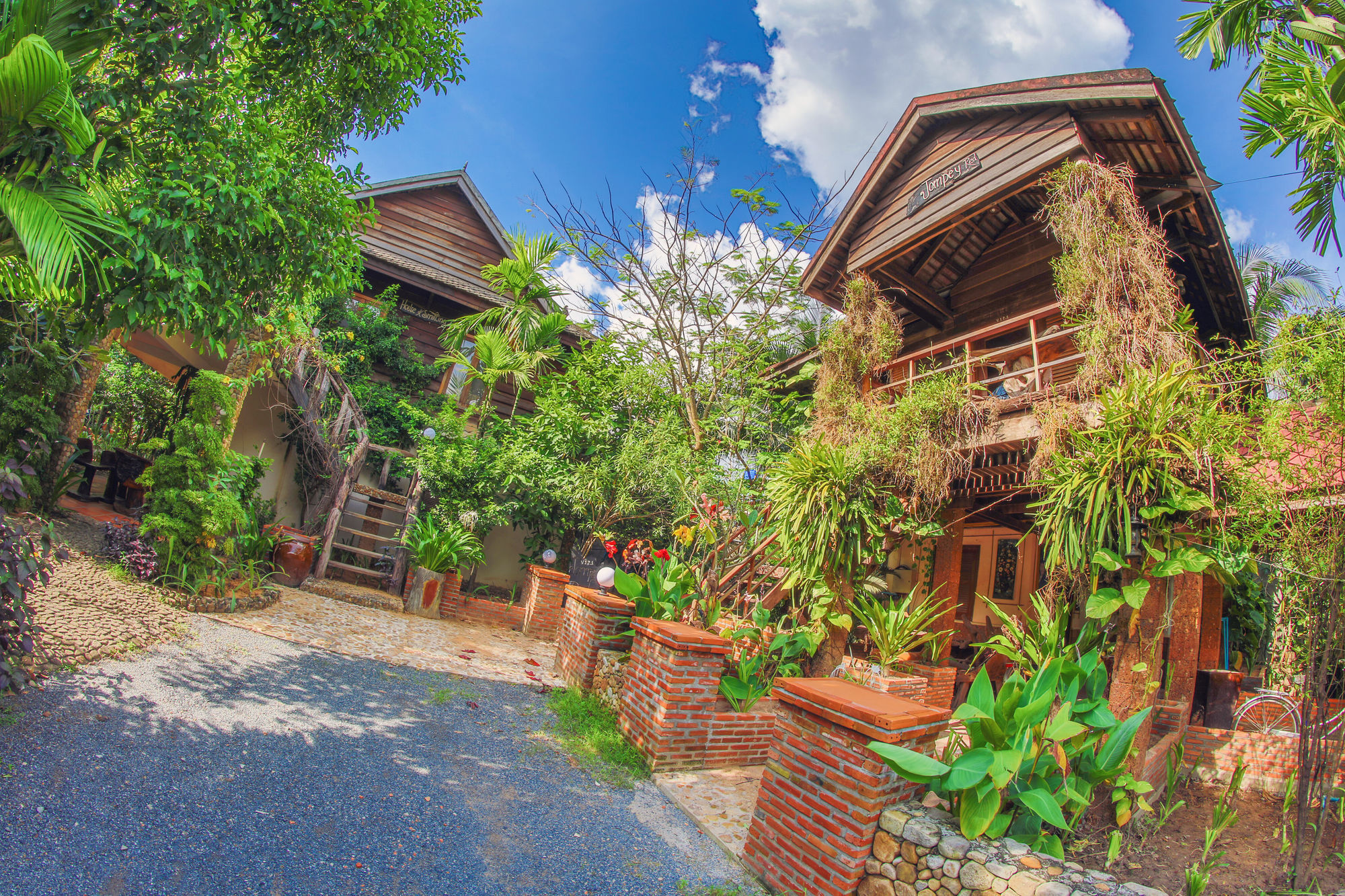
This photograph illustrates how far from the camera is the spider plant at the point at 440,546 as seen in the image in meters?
8.51

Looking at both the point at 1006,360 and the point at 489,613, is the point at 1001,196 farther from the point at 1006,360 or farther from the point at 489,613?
the point at 489,613

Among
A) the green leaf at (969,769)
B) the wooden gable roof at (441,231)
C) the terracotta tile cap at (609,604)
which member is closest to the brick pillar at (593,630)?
the terracotta tile cap at (609,604)

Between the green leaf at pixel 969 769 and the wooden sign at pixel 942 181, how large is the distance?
671 centimetres

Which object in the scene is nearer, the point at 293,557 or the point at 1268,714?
the point at 1268,714

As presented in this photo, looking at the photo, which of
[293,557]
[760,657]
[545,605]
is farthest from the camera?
[545,605]

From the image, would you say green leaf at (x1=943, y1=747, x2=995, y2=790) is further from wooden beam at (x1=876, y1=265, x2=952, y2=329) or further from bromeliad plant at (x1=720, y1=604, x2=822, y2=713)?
wooden beam at (x1=876, y1=265, x2=952, y2=329)

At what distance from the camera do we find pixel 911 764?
2.94 metres

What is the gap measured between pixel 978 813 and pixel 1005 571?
8.17 meters

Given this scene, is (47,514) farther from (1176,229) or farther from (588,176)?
(1176,229)

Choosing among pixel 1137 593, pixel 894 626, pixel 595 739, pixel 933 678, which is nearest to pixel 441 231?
pixel 595 739

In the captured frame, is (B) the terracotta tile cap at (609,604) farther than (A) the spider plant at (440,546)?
No

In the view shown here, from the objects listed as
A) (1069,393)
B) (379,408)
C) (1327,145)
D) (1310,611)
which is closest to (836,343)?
(1069,393)

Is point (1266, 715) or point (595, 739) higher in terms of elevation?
point (1266, 715)

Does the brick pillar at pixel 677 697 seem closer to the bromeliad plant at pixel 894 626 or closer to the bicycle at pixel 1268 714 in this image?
the bromeliad plant at pixel 894 626
